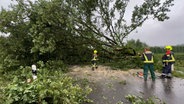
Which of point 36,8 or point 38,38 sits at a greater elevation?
point 36,8

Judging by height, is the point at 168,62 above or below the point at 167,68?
above

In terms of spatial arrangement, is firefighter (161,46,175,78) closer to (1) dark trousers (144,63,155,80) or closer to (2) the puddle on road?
(2) the puddle on road

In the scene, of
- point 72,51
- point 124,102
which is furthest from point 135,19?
point 124,102

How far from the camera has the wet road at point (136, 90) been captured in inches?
366

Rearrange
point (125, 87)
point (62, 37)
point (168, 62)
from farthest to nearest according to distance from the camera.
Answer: point (62, 37) → point (168, 62) → point (125, 87)

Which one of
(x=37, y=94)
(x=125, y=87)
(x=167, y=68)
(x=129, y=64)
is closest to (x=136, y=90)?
(x=125, y=87)

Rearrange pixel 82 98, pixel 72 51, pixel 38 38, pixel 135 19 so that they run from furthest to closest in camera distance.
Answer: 1. pixel 135 19
2. pixel 72 51
3. pixel 38 38
4. pixel 82 98

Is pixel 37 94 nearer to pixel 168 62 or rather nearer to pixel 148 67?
pixel 148 67

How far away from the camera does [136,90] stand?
10664 mm

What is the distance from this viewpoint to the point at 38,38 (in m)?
14.8

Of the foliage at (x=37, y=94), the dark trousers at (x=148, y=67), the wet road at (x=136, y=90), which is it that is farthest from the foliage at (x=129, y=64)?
the foliage at (x=37, y=94)

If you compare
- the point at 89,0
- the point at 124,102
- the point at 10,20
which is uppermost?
the point at 89,0

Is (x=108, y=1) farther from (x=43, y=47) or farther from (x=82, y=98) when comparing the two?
(x=82, y=98)

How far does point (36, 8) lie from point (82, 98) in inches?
317
